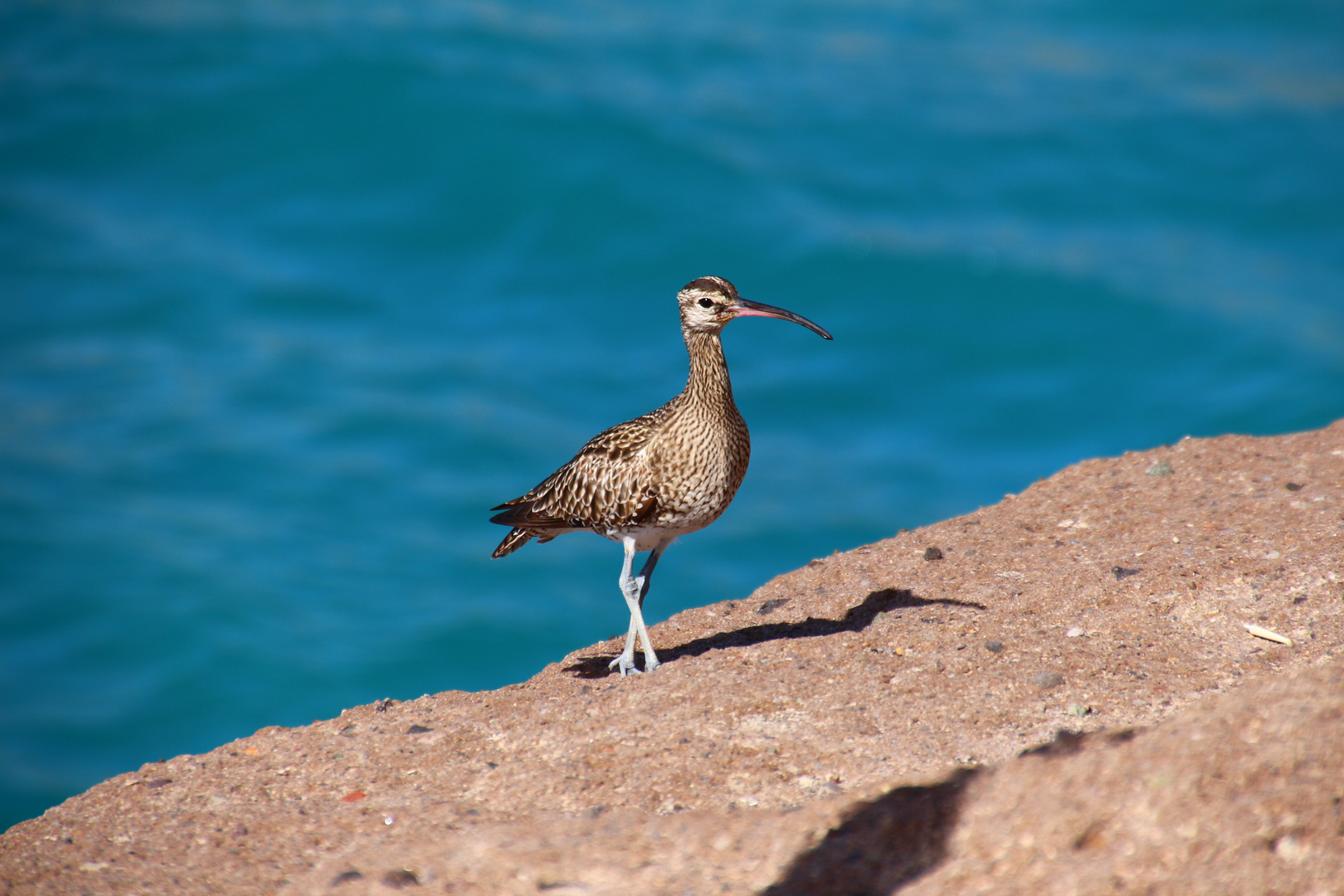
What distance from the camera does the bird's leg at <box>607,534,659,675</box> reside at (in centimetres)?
757

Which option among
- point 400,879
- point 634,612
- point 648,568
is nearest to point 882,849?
point 400,879

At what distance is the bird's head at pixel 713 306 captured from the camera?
7.74 meters

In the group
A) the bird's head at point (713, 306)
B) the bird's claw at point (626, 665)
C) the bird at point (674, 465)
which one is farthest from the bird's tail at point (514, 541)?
the bird's head at point (713, 306)

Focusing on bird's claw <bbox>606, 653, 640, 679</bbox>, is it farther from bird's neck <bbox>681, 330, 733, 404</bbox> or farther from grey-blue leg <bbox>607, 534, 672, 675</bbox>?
bird's neck <bbox>681, 330, 733, 404</bbox>

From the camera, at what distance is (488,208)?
28.2 meters

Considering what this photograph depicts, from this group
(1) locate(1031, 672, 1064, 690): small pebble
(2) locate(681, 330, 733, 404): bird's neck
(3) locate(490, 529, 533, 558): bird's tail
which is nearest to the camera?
(1) locate(1031, 672, 1064, 690): small pebble

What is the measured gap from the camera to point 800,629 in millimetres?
8008

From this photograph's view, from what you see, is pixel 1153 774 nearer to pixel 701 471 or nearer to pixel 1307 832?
pixel 1307 832

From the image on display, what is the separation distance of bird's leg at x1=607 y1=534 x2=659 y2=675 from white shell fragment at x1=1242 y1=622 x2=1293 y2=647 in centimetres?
345

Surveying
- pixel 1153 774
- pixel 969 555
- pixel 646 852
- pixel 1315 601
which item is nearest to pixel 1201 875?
pixel 1153 774

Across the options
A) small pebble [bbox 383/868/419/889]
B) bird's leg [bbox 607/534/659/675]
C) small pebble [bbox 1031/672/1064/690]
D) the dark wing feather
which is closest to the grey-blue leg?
bird's leg [bbox 607/534/659/675]

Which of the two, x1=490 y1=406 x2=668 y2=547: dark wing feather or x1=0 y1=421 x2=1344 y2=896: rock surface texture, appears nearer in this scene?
x1=0 y1=421 x2=1344 y2=896: rock surface texture

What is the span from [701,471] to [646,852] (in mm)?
2841

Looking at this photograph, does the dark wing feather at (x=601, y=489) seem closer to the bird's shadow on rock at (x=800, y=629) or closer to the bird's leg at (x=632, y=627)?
the bird's leg at (x=632, y=627)
